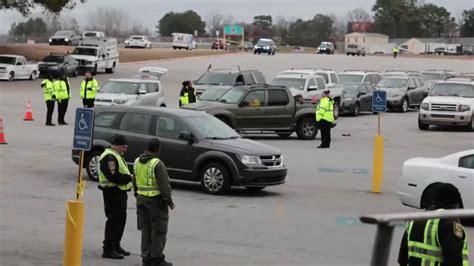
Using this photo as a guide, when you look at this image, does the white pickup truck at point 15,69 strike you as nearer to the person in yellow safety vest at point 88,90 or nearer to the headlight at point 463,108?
the person in yellow safety vest at point 88,90

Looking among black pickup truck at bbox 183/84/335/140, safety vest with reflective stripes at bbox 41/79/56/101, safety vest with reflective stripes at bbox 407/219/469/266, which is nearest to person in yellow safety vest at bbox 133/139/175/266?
safety vest with reflective stripes at bbox 407/219/469/266

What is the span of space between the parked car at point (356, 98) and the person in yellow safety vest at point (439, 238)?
31.2m

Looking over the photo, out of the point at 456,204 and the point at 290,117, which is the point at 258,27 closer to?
the point at 290,117

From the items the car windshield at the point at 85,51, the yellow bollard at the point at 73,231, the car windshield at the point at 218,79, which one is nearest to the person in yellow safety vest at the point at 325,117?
the car windshield at the point at 218,79

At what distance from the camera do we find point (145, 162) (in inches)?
400

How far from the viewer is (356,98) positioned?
37.3m

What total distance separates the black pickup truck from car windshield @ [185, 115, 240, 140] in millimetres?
8390

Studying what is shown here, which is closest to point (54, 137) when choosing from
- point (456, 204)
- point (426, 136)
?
point (426, 136)

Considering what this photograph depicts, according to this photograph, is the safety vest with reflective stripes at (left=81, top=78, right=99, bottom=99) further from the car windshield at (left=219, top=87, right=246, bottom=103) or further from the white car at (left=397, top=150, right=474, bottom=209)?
the white car at (left=397, top=150, right=474, bottom=209)

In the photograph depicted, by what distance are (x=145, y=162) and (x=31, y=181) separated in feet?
24.5

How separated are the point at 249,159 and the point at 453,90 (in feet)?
60.9

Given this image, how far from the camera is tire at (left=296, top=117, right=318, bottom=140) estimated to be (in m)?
27.1

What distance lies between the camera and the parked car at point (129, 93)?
3150 cm

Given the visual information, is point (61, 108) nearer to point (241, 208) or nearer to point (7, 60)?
point (241, 208)
